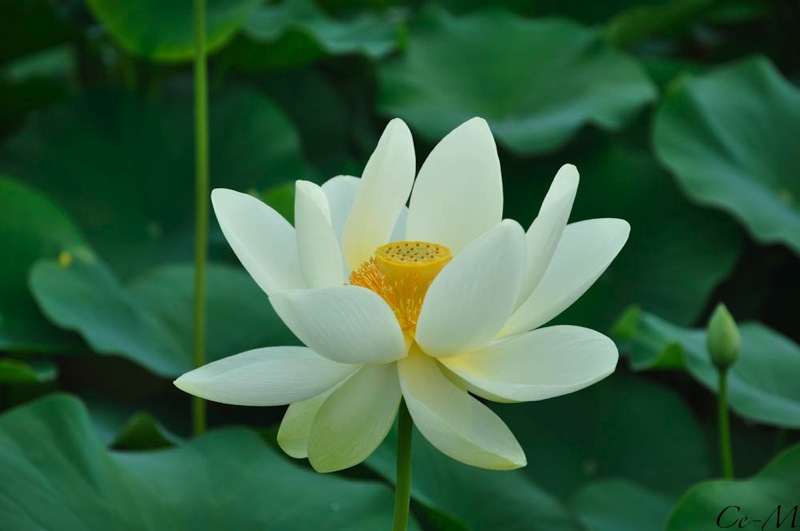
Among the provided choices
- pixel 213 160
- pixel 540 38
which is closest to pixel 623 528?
pixel 213 160

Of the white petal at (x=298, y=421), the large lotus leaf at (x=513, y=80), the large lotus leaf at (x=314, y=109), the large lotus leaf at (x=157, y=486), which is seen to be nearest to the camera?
the white petal at (x=298, y=421)

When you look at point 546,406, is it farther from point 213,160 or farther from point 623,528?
point 213,160

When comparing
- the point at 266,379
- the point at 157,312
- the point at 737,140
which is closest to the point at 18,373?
the point at 157,312

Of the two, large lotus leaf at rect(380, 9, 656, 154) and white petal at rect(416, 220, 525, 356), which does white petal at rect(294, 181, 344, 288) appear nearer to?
white petal at rect(416, 220, 525, 356)

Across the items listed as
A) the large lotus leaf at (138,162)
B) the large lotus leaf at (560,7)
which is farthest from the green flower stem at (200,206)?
the large lotus leaf at (560,7)

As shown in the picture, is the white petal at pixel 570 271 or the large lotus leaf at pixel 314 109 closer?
the white petal at pixel 570 271

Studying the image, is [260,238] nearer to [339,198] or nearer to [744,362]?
[339,198]

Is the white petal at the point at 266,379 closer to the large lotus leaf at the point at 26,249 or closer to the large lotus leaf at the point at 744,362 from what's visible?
the large lotus leaf at the point at 744,362
